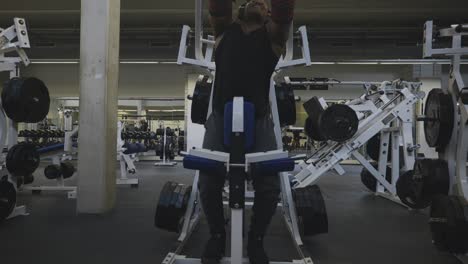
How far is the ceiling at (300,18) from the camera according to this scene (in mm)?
6898

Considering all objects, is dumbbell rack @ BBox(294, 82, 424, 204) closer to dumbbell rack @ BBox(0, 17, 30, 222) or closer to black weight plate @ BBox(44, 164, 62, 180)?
dumbbell rack @ BBox(0, 17, 30, 222)

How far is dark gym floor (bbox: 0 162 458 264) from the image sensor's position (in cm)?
194

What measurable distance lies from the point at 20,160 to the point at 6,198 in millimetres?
291

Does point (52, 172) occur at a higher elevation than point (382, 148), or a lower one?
lower

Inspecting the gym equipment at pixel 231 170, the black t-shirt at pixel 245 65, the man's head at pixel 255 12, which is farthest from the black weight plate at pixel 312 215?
the man's head at pixel 255 12

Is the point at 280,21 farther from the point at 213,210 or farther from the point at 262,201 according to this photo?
the point at 213,210

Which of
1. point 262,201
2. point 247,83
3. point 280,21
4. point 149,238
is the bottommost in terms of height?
point 149,238

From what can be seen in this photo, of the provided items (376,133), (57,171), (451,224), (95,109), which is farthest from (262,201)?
(57,171)

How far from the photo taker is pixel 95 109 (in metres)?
2.95

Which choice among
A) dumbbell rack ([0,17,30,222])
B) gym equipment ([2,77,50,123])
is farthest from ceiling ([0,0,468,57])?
gym equipment ([2,77,50,123])

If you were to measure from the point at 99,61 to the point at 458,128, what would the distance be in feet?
8.54

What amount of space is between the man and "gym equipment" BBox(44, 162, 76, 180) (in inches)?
123

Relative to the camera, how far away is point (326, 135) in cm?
357

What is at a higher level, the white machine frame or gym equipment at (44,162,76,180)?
the white machine frame
